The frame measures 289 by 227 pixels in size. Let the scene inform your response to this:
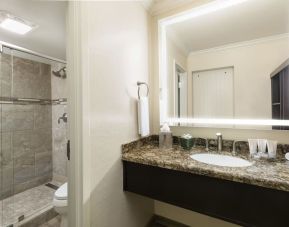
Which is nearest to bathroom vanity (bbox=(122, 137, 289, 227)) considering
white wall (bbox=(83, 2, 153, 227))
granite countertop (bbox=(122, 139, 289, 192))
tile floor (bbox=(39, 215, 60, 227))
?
granite countertop (bbox=(122, 139, 289, 192))

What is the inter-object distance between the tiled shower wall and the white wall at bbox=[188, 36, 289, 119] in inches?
101

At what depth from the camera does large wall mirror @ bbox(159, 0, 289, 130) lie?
1.22 m

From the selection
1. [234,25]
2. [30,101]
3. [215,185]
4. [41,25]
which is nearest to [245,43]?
[234,25]

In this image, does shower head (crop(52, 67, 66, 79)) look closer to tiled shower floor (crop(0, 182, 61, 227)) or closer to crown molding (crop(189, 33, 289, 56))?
tiled shower floor (crop(0, 182, 61, 227))

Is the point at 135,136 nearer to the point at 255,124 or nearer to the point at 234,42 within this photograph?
the point at 255,124

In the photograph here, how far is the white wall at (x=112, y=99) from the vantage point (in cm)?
102

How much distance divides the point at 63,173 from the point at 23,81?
1.50 meters

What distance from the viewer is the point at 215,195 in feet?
3.08

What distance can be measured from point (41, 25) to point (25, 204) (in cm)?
206

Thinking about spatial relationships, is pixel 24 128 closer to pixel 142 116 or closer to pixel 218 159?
pixel 142 116

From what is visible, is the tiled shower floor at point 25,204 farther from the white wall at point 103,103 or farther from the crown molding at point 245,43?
the crown molding at point 245,43

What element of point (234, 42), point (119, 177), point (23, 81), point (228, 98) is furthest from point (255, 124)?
point (23, 81)

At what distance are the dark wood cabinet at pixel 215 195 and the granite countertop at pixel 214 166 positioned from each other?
5 centimetres

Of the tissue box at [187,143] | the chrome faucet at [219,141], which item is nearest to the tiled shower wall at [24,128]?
the tissue box at [187,143]
